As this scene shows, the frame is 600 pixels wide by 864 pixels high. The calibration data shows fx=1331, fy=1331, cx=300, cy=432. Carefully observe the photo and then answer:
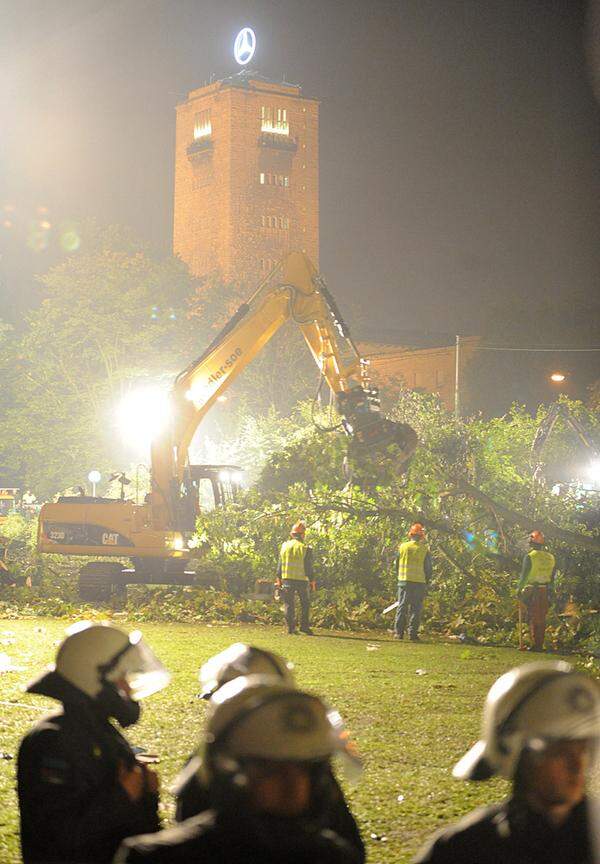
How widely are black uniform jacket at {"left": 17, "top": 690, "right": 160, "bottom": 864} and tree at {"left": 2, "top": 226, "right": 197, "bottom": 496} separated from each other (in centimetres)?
5684

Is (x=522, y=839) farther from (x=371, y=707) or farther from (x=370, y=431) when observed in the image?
(x=370, y=431)

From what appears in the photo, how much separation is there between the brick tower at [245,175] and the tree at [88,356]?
114 feet

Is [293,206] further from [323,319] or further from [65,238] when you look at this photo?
[323,319]

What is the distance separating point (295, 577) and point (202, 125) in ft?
293

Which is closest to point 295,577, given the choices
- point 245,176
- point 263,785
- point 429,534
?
point 429,534

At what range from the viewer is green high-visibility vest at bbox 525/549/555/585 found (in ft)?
62.4

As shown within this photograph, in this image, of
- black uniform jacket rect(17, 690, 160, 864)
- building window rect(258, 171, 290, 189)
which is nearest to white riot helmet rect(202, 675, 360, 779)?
black uniform jacket rect(17, 690, 160, 864)

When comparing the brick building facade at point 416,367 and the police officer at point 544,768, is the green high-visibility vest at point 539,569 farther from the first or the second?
the brick building facade at point 416,367

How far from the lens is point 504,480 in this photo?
85.7 feet

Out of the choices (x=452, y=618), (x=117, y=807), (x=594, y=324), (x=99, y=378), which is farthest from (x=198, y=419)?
(x=594, y=324)

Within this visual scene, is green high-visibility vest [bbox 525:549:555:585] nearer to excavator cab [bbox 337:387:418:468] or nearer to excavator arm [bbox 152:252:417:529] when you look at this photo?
excavator cab [bbox 337:387:418:468]

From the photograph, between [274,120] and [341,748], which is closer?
[341,748]

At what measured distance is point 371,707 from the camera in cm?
1318

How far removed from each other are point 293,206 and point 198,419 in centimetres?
7925
